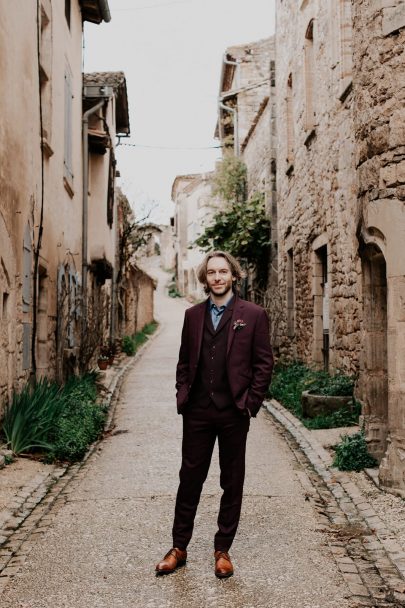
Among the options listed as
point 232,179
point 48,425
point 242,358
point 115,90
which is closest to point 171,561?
point 242,358

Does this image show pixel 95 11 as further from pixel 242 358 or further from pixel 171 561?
pixel 171 561

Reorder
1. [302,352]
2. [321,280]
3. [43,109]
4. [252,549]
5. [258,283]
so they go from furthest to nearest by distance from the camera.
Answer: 1. [258,283]
2. [302,352]
3. [321,280]
4. [43,109]
5. [252,549]

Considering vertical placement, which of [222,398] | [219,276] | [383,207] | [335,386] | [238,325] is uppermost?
[383,207]

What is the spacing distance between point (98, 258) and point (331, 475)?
906cm

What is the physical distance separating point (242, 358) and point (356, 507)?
2.03 meters

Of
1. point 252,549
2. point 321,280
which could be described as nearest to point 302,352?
point 321,280

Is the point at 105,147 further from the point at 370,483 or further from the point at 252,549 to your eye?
the point at 252,549

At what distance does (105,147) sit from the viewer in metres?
14.5

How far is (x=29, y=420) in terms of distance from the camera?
24.3 feet

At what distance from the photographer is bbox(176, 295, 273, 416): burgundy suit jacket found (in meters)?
4.15

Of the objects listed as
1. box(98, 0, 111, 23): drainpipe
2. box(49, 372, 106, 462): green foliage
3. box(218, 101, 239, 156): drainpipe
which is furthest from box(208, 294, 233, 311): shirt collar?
box(218, 101, 239, 156): drainpipe

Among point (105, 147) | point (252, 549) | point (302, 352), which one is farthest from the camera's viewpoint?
point (105, 147)

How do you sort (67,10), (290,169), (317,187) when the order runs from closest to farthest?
(317,187), (67,10), (290,169)

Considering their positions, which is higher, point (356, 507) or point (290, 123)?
point (290, 123)
